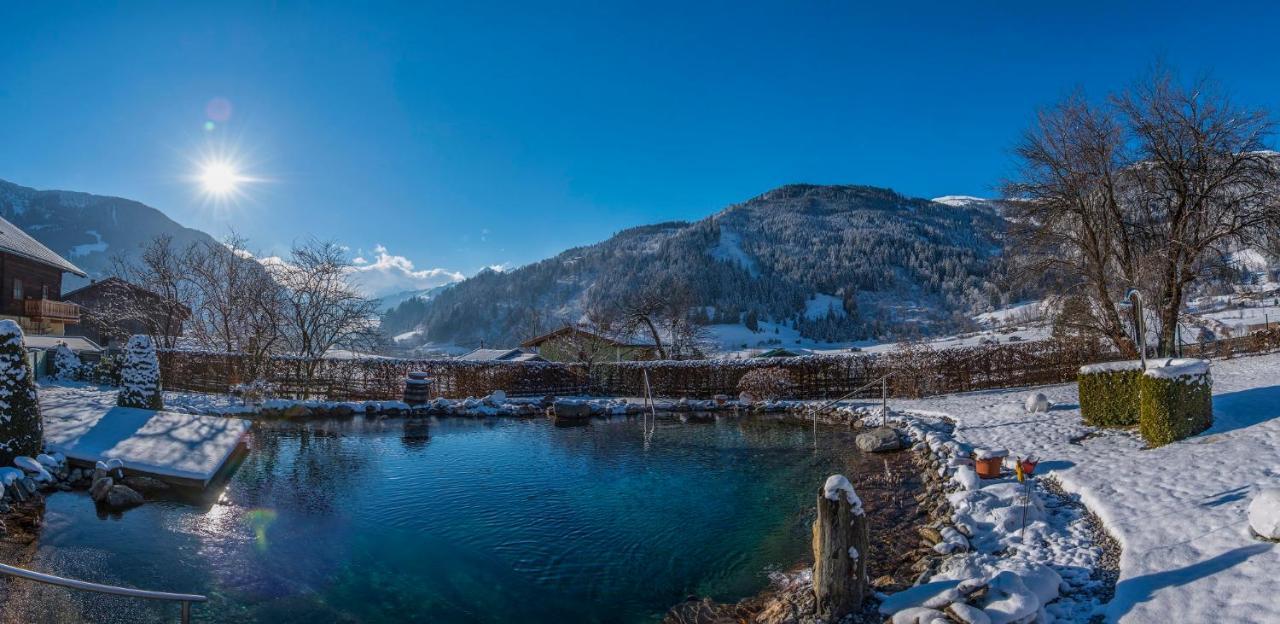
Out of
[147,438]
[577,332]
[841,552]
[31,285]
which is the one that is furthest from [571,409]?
[31,285]

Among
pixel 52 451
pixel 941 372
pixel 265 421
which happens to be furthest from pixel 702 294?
pixel 52 451

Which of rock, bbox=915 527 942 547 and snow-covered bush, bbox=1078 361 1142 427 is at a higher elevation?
snow-covered bush, bbox=1078 361 1142 427

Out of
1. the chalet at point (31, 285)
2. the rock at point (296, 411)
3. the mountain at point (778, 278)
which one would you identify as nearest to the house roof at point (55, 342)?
the chalet at point (31, 285)

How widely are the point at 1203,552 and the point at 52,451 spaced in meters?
17.2

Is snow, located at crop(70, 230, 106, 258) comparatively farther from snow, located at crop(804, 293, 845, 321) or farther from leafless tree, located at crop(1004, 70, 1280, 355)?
leafless tree, located at crop(1004, 70, 1280, 355)

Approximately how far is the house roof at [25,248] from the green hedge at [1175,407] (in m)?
40.6

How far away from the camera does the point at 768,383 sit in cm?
2356

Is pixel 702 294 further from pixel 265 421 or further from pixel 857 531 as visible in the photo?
pixel 857 531

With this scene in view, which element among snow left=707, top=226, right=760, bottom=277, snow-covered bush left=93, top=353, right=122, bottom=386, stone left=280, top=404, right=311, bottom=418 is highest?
snow left=707, top=226, right=760, bottom=277

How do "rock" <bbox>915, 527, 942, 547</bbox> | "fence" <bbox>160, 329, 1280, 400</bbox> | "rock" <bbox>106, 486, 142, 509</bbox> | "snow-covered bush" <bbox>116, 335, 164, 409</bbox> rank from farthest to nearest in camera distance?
"fence" <bbox>160, 329, 1280, 400</bbox> → "snow-covered bush" <bbox>116, 335, 164, 409</bbox> → "rock" <bbox>106, 486, 142, 509</bbox> → "rock" <bbox>915, 527, 942, 547</bbox>

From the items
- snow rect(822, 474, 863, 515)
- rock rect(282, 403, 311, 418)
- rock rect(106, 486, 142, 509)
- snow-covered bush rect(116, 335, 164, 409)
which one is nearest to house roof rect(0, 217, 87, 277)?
rock rect(282, 403, 311, 418)

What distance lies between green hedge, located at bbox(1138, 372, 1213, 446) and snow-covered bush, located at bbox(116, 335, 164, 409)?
2204 cm

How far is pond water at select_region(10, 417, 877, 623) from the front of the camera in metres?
6.45

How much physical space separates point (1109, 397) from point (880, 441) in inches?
181
